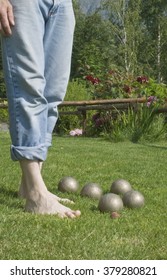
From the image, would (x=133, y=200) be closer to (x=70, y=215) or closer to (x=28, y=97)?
(x=70, y=215)

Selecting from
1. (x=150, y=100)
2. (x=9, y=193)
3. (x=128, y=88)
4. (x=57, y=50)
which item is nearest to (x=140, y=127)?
(x=150, y=100)

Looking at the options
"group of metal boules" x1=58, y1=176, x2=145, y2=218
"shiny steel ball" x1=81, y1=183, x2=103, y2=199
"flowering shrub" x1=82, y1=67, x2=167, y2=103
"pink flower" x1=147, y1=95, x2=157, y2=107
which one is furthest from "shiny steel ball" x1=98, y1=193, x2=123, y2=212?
"flowering shrub" x1=82, y1=67, x2=167, y2=103

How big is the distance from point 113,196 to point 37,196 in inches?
19.1

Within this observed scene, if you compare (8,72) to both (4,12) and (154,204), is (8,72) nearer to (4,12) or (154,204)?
(4,12)

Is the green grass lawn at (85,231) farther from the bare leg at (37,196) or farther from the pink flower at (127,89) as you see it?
the pink flower at (127,89)

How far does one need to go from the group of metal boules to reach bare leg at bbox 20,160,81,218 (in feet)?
0.77

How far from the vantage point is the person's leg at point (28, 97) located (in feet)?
10.7

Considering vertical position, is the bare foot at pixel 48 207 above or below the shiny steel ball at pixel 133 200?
above

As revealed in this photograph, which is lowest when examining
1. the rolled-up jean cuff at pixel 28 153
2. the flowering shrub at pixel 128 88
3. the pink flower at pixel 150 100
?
the flowering shrub at pixel 128 88

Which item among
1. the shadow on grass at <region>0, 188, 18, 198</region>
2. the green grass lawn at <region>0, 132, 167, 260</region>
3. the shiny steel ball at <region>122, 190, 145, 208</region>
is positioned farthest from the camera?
the shadow on grass at <region>0, 188, 18, 198</region>

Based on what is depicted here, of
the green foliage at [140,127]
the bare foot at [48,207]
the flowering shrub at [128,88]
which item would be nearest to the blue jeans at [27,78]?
the bare foot at [48,207]

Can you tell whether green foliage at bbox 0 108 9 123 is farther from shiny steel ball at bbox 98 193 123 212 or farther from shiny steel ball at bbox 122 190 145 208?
shiny steel ball at bbox 98 193 123 212

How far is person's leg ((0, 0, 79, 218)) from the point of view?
327 cm
